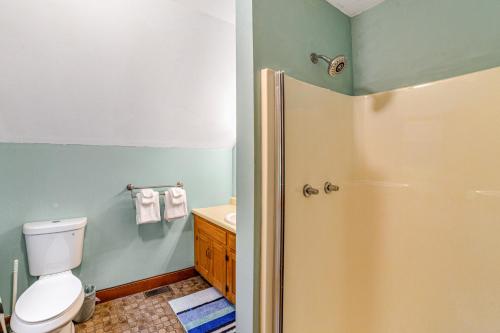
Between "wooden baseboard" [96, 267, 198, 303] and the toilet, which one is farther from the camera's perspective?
"wooden baseboard" [96, 267, 198, 303]

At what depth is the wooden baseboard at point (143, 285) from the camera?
2096 mm

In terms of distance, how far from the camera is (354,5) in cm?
153

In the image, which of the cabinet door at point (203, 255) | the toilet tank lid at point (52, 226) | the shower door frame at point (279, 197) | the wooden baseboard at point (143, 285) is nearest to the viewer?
the shower door frame at point (279, 197)

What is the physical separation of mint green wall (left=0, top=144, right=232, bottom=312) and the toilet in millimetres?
137

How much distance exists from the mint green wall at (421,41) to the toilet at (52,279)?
2.34 meters

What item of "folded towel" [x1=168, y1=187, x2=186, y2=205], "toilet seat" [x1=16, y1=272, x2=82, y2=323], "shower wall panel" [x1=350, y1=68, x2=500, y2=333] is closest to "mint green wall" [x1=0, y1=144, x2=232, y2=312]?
"folded towel" [x1=168, y1=187, x2=186, y2=205]

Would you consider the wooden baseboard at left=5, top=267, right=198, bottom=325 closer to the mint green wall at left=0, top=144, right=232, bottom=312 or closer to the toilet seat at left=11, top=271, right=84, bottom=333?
the mint green wall at left=0, top=144, right=232, bottom=312

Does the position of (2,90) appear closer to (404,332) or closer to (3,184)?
(3,184)

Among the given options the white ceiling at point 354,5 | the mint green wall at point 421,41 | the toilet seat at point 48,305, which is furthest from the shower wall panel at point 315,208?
the toilet seat at point 48,305

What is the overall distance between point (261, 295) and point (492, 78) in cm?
150

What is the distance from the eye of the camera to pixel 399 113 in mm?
1424

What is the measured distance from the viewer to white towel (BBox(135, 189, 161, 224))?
2.12 metres

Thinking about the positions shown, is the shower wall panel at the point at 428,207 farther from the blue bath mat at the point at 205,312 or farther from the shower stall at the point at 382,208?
the blue bath mat at the point at 205,312

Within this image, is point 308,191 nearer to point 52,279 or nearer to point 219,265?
point 219,265
